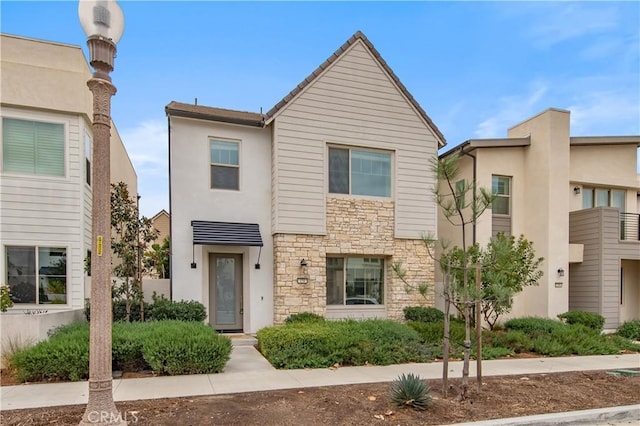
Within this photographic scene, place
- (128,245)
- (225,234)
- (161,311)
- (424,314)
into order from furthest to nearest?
(424,314) → (225,234) → (161,311) → (128,245)

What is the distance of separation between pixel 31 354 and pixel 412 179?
10.5 m

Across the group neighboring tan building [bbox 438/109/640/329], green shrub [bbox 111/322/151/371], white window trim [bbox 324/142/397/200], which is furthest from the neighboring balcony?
green shrub [bbox 111/322/151/371]

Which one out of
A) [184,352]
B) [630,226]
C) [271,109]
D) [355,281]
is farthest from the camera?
[630,226]

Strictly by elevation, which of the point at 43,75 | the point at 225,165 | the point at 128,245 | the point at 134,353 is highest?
the point at 43,75

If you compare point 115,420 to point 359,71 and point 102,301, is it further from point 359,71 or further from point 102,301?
point 359,71

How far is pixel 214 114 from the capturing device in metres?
11.4

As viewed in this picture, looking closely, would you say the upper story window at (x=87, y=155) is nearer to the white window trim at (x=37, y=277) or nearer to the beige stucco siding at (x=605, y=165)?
the white window trim at (x=37, y=277)

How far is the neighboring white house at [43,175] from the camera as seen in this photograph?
8.93 meters

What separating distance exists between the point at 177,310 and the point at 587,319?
1230 cm

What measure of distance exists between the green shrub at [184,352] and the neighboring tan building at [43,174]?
3.66 meters

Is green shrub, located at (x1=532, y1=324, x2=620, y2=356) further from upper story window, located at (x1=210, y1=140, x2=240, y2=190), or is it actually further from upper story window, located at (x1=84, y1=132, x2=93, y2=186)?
upper story window, located at (x1=84, y1=132, x2=93, y2=186)

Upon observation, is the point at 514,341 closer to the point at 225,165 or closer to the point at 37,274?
the point at 225,165

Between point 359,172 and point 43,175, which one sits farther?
point 359,172

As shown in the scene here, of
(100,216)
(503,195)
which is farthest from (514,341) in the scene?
(100,216)
